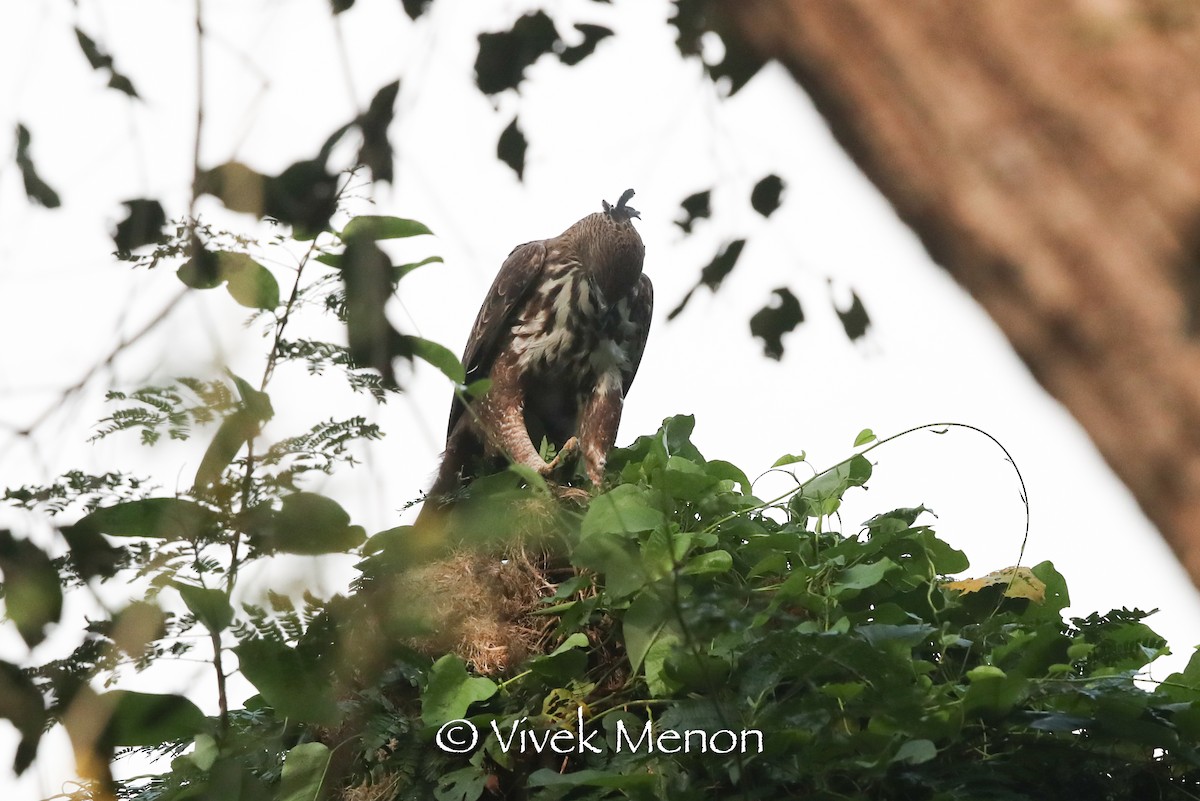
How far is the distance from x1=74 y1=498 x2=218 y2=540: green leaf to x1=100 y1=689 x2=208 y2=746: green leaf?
16cm

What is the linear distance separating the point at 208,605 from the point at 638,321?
2.70m

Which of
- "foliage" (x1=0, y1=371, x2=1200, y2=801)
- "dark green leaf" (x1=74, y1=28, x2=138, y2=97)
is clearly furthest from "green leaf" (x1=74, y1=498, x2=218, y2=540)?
"dark green leaf" (x1=74, y1=28, x2=138, y2=97)

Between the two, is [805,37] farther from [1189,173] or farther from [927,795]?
[927,795]

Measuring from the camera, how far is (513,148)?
1396 millimetres

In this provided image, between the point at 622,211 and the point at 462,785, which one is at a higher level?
the point at 622,211

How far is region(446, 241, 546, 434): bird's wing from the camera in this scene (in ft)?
11.8

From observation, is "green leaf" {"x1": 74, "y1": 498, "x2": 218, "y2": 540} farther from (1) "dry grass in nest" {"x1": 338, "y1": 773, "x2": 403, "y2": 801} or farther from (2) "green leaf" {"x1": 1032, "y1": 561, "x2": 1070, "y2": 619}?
(2) "green leaf" {"x1": 1032, "y1": 561, "x2": 1070, "y2": 619}

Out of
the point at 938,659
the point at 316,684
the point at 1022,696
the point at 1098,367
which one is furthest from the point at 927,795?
the point at 1098,367

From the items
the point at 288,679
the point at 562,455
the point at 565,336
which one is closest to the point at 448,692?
the point at 288,679

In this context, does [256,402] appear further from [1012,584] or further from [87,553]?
[1012,584]

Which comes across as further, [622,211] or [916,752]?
[622,211]

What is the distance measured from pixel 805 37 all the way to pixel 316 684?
79 centimetres

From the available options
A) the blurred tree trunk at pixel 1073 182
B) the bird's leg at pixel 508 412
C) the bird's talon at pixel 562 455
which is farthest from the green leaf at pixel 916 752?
the bird's leg at pixel 508 412

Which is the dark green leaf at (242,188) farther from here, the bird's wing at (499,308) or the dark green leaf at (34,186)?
the bird's wing at (499,308)
